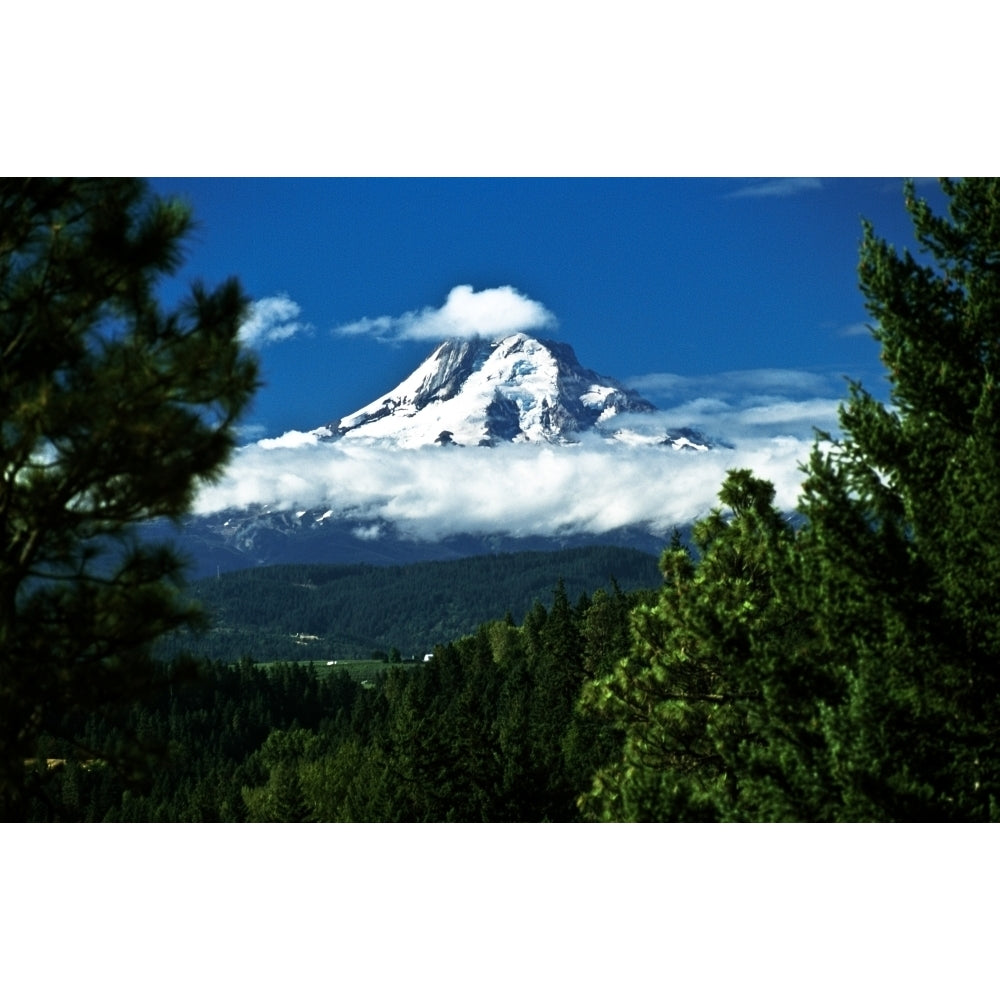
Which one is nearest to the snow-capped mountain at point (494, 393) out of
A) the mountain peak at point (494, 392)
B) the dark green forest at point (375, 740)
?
the mountain peak at point (494, 392)

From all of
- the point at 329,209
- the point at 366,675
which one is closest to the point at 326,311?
the point at 329,209

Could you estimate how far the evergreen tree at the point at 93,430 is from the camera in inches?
170

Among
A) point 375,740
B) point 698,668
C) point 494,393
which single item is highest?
point 494,393

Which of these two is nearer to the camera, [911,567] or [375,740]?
[911,567]

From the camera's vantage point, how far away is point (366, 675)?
1569 inches

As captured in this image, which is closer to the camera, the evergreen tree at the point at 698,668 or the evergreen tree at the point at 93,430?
the evergreen tree at the point at 93,430

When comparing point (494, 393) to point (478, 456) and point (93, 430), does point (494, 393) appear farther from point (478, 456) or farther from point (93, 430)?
point (93, 430)

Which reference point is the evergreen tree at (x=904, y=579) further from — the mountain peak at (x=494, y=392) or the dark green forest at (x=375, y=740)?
the dark green forest at (x=375, y=740)

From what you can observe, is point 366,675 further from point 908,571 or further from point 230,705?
point 908,571

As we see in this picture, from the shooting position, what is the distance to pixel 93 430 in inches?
168

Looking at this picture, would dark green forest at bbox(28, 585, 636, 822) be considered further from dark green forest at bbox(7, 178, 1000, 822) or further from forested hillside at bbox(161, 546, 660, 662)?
forested hillside at bbox(161, 546, 660, 662)

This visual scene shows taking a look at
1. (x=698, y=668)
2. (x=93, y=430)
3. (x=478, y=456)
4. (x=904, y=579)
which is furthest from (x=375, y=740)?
(x=93, y=430)

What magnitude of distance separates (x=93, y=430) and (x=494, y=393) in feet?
11.1
